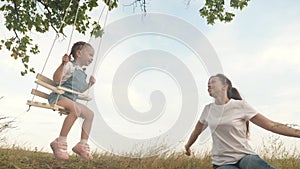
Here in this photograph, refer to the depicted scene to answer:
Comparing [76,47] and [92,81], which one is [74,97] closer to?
[92,81]

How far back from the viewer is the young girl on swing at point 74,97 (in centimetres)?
414

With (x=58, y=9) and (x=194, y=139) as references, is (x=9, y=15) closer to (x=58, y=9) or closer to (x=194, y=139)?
(x=58, y=9)

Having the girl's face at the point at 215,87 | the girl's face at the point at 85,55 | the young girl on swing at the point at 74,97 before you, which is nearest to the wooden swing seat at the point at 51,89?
the young girl on swing at the point at 74,97

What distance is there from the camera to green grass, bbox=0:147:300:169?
5723 millimetres

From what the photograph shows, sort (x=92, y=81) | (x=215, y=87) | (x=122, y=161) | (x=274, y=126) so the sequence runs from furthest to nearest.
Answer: (x=122, y=161) < (x=92, y=81) < (x=215, y=87) < (x=274, y=126)

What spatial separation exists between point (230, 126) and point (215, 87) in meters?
0.48

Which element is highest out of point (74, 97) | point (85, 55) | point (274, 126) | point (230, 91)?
point (85, 55)

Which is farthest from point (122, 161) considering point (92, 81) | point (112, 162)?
point (92, 81)

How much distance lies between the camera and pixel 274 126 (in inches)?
153

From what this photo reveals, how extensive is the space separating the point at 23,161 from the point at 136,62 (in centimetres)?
280

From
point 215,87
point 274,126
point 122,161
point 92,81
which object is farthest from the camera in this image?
point 122,161

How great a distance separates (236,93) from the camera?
4230mm

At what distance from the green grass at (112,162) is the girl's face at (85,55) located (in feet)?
5.95

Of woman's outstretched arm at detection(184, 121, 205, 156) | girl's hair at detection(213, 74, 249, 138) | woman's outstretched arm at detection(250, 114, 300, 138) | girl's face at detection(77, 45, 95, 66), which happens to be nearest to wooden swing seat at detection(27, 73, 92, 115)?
girl's face at detection(77, 45, 95, 66)
